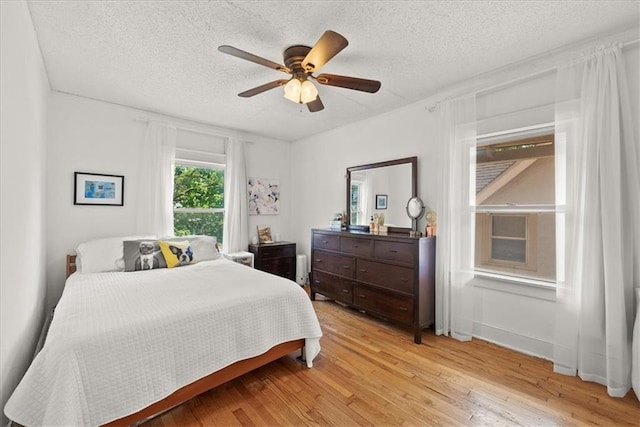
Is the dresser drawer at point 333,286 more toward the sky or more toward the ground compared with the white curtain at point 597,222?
more toward the ground

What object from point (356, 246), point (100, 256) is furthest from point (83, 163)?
point (356, 246)

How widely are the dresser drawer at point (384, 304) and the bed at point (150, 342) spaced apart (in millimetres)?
1035

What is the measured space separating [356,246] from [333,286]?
2.28ft

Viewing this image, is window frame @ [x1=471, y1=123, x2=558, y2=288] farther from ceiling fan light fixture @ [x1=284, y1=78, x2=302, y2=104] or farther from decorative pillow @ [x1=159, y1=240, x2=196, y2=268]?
decorative pillow @ [x1=159, y1=240, x2=196, y2=268]

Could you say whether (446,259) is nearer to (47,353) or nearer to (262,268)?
(262,268)

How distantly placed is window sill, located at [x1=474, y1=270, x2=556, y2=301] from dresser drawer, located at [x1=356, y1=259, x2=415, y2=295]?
0.66 metres

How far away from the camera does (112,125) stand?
347 centimetres

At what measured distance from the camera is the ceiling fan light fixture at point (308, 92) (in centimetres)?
220

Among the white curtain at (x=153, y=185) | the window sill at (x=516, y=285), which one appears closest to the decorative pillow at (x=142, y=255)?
the white curtain at (x=153, y=185)

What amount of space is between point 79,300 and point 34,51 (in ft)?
6.09

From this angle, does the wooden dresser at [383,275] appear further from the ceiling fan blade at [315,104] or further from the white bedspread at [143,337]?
the ceiling fan blade at [315,104]

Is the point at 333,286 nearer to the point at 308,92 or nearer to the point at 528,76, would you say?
the point at 308,92

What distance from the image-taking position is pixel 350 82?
2.19 meters

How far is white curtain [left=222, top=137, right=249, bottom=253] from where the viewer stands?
439 centimetres
